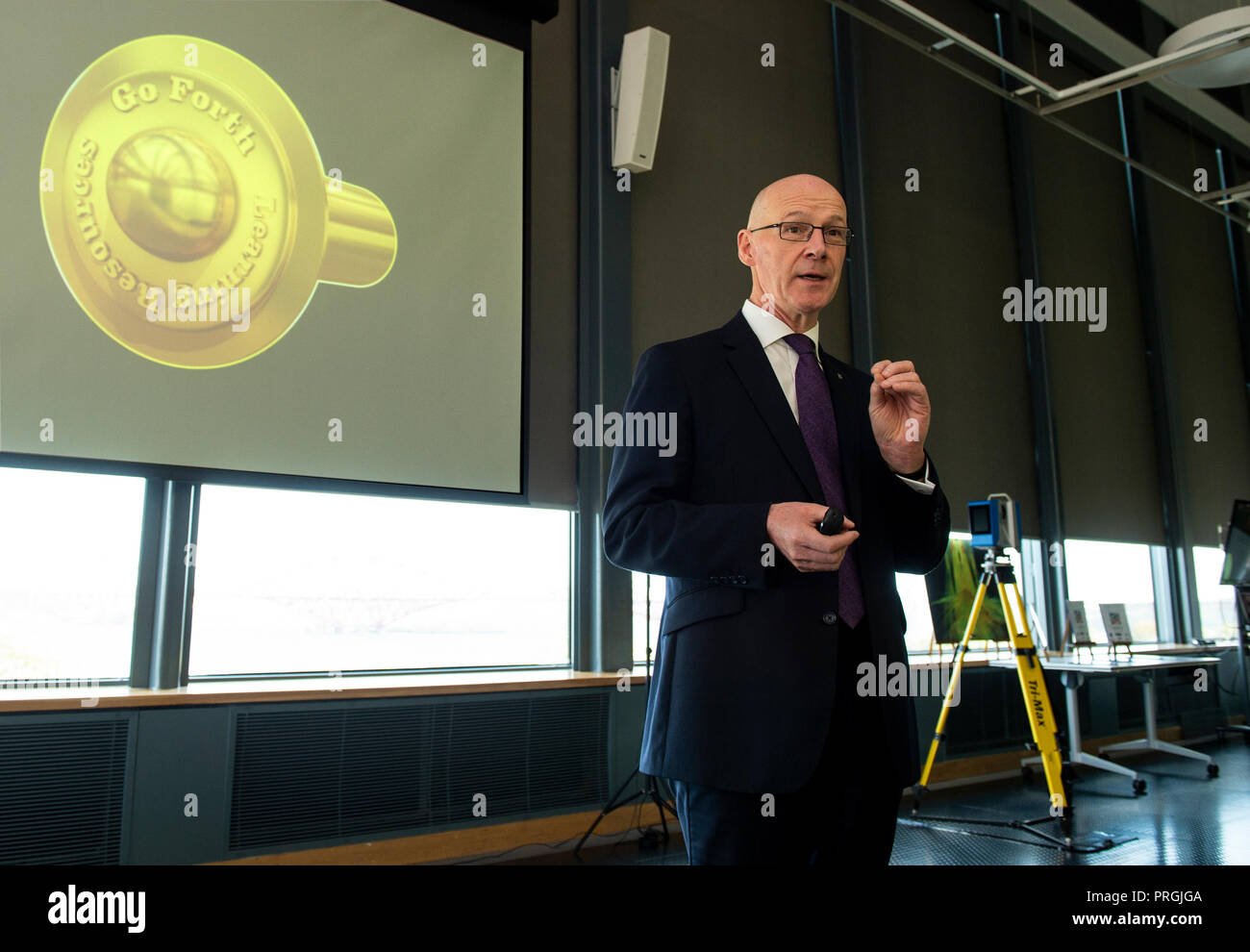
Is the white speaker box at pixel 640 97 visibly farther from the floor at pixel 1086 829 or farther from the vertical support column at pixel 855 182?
the floor at pixel 1086 829

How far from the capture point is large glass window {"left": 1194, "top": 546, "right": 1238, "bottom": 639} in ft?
26.7

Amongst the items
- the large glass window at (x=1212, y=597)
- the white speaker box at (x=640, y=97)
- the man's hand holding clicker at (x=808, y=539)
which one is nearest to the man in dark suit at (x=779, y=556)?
the man's hand holding clicker at (x=808, y=539)

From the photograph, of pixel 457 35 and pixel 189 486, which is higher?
pixel 457 35

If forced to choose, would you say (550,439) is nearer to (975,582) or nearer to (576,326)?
(576,326)

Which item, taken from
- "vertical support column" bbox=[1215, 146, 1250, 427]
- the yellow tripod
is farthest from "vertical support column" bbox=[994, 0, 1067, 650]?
"vertical support column" bbox=[1215, 146, 1250, 427]

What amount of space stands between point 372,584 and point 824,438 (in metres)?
2.91

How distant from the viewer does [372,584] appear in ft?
12.3

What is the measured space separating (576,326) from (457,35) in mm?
1374

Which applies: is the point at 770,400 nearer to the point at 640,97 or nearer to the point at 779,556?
the point at 779,556

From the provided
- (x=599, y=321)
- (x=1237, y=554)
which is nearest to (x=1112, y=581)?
(x=1237, y=554)

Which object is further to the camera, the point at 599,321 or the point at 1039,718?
the point at 599,321

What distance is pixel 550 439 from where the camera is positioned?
4211 millimetres

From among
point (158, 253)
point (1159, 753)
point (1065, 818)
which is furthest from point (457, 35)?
point (1159, 753)
